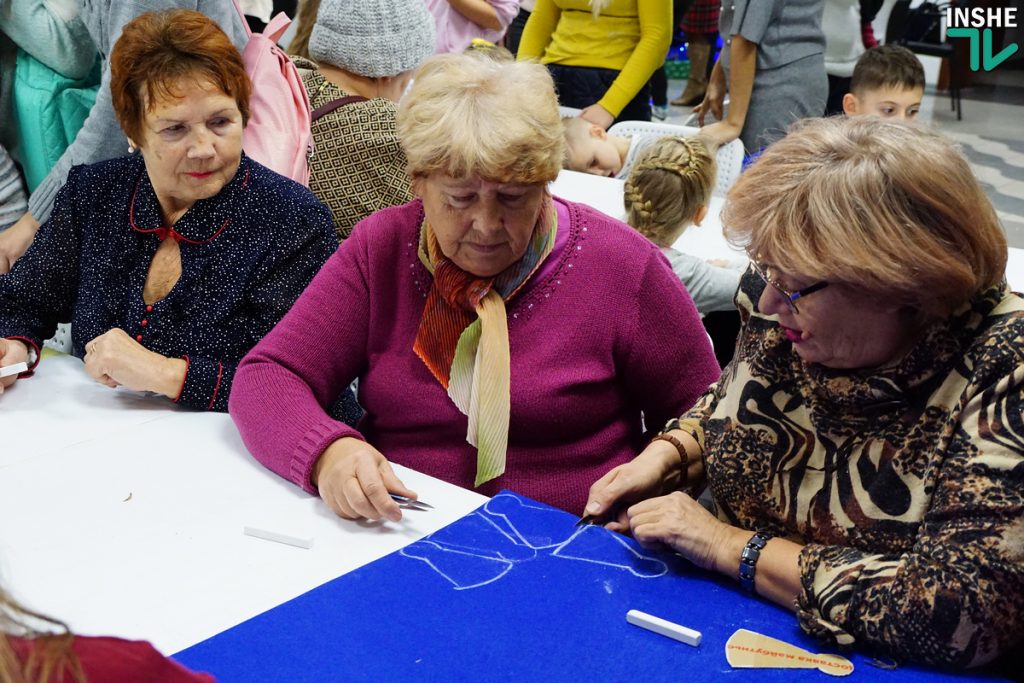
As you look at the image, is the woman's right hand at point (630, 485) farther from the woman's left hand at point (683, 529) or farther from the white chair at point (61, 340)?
the white chair at point (61, 340)

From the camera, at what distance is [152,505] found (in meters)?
1.87

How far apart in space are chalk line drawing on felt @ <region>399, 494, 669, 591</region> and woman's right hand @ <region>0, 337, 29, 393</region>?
3.90ft

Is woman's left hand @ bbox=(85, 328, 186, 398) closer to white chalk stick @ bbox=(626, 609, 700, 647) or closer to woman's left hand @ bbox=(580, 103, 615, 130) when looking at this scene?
white chalk stick @ bbox=(626, 609, 700, 647)

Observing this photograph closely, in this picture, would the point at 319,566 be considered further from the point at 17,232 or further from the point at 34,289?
the point at 17,232

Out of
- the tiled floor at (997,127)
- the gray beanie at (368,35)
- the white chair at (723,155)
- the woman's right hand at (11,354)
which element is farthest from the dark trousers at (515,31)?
the woman's right hand at (11,354)

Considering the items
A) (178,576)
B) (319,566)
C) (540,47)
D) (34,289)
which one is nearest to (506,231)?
(319,566)

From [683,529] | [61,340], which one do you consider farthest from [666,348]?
[61,340]

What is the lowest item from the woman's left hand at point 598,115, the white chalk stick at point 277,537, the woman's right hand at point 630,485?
the white chalk stick at point 277,537

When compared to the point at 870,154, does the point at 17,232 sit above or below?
below

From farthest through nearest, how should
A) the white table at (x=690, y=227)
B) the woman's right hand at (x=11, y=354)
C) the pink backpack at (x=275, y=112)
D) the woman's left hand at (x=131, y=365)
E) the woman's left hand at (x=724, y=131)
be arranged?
the woman's left hand at (x=724, y=131) < the white table at (x=690, y=227) < the pink backpack at (x=275, y=112) < the woman's right hand at (x=11, y=354) < the woman's left hand at (x=131, y=365)

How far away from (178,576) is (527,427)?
28.0 inches

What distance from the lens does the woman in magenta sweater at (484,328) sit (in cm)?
196

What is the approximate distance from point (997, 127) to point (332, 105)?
7.42 m

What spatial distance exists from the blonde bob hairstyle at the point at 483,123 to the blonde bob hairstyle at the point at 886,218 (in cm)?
57
